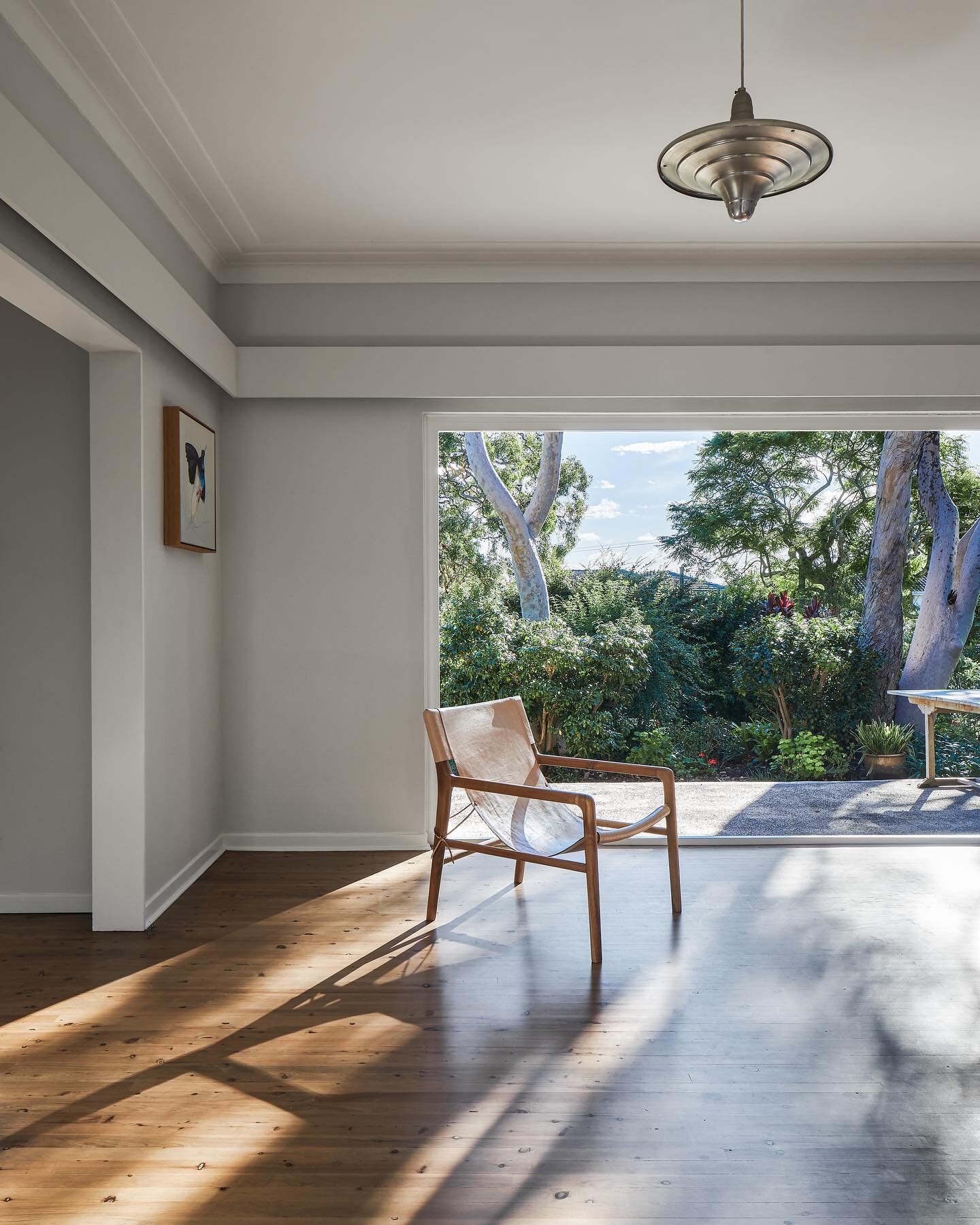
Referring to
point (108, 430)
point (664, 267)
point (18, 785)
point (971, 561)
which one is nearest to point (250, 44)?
point (108, 430)

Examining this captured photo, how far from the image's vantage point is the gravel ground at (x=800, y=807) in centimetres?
508

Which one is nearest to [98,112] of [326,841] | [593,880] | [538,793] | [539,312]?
[539,312]

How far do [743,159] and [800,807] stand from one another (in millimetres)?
4219

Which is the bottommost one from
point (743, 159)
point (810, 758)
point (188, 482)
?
point (810, 758)

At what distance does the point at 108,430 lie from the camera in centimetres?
333

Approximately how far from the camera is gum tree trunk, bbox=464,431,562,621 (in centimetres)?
657

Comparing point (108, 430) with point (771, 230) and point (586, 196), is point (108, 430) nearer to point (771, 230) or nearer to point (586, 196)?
point (586, 196)

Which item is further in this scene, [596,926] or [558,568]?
[558,568]

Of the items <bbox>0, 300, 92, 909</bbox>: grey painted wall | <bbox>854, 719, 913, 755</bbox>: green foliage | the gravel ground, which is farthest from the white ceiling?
<bbox>854, 719, 913, 755</bbox>: green foliage

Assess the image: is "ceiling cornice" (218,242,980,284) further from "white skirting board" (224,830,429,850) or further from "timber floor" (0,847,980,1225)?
"timber floor" (0,847,980,1225)

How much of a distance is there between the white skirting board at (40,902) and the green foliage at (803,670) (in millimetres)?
4547

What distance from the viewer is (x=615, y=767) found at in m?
3.60

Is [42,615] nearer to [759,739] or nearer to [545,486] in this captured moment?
[545,486]

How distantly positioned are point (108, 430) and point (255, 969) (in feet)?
6.69
